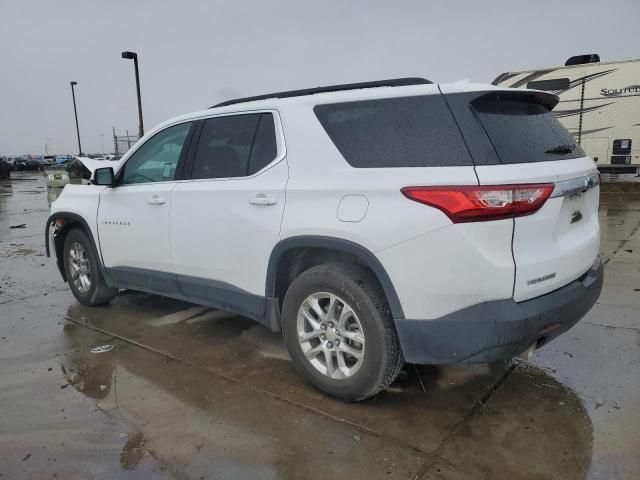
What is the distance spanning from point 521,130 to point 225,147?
206 cm

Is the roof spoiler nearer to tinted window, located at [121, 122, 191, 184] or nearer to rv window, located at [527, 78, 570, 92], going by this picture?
tinted window, located at [121, 122, 191, 184]

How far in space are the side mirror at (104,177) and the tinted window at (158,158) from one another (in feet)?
0.36

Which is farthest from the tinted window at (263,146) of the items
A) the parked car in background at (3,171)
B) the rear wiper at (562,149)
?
the parked car in background at (3,171)

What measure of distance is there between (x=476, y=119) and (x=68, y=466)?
2773mm

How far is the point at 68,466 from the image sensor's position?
2627mm

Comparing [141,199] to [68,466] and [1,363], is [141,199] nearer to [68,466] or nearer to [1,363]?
[1,363]

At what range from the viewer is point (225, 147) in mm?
3773

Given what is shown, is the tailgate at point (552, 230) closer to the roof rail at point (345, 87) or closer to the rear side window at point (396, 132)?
the rear side window at point (396, 132)

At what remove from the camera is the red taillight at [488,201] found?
246 cm

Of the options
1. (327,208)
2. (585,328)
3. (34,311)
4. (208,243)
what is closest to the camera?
(327,208)

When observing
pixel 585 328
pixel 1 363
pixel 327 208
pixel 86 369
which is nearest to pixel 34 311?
pixel 1 363

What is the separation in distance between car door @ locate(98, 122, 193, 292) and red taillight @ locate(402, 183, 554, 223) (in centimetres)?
238

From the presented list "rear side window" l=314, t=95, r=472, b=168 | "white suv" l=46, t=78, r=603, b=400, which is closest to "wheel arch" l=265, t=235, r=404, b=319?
"white suv" l=46, t=78, r=603, b=400

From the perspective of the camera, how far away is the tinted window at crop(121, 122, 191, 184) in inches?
164
